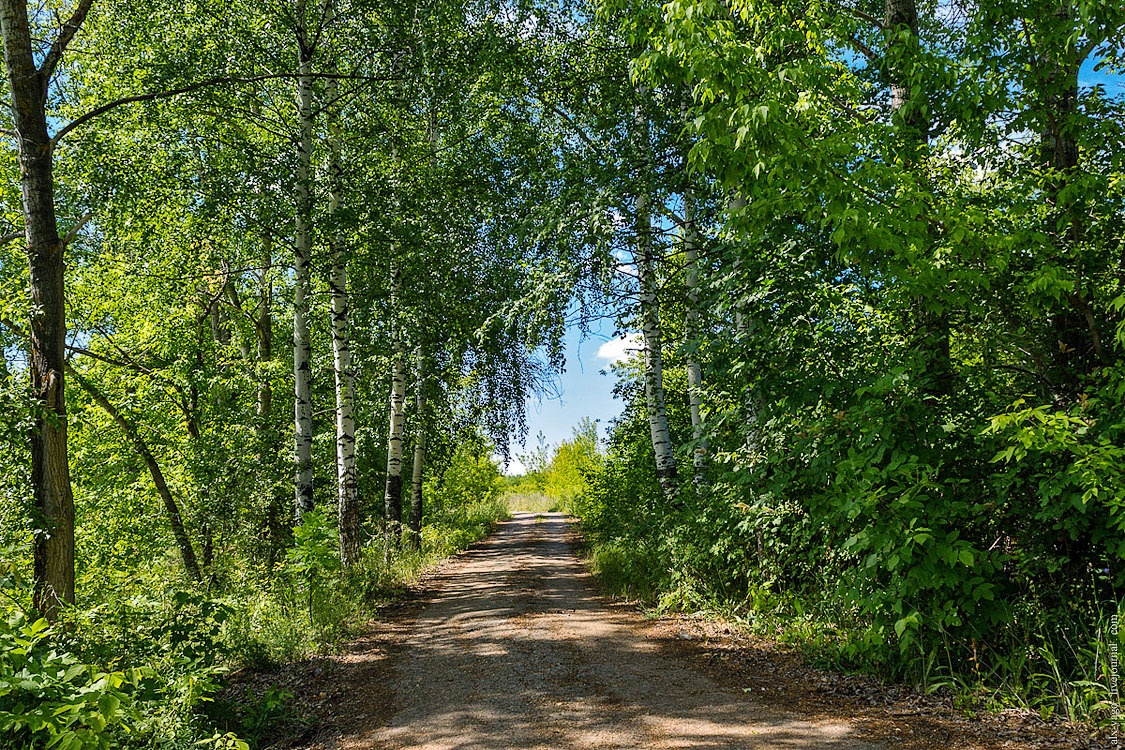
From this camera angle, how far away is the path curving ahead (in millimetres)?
4285

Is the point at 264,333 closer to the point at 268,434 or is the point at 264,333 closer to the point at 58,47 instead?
the point at 268,434

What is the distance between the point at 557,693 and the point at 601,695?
0.38 meters

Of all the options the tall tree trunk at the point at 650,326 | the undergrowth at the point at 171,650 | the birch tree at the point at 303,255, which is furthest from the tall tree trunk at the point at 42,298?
the tall tree trunk at the point at 650,326

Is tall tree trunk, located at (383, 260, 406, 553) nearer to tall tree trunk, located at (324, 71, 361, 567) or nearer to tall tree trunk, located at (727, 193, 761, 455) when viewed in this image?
tall tree trunk, located at (324, 71, 361, 567)

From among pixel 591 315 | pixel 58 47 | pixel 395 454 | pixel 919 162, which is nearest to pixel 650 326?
pixel 591 315

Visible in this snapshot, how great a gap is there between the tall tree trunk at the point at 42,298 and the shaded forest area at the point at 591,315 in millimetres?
31

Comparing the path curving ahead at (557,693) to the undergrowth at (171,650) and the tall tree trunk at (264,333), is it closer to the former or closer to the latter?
the undergrowth at (171,650)

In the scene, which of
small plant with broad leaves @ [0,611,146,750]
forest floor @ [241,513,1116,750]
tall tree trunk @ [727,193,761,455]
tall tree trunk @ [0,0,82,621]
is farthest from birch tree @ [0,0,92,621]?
tall tree trunk @ [727,193,761,455]

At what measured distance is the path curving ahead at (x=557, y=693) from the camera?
14.1 ft

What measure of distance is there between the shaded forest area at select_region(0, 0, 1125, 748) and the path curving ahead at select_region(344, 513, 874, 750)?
1028 millimetres

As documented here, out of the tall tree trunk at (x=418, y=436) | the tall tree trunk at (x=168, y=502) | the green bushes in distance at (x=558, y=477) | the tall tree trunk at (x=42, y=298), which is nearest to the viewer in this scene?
the tall tree trunk at (x=42, y=298)

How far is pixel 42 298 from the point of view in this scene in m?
5.39

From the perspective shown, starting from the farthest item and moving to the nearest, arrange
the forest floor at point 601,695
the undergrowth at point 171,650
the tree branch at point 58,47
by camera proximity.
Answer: the tree branch at point 58,47, the forest floor at point 601,695, the undergrowth at point 171,650

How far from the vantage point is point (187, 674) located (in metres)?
4.57
